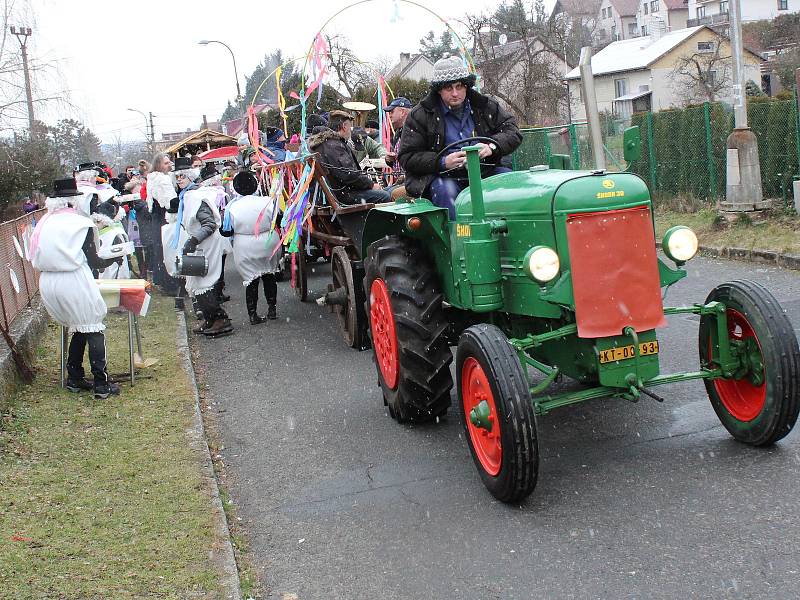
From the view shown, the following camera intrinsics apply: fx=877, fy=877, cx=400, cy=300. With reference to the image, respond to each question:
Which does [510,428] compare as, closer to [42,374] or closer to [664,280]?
[664,280]

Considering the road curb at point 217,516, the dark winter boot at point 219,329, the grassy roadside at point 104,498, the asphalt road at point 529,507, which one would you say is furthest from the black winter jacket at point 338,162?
the asphalt road at point 529,507

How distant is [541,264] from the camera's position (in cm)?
447

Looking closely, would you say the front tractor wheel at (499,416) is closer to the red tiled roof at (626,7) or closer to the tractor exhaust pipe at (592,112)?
the tractor exhaust pipe at (592,112)

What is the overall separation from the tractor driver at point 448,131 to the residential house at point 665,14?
80921mm

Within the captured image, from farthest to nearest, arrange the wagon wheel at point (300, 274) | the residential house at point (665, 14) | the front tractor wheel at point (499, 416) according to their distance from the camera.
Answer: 1. the residential house at point (665, 14)
2. the wagon wheel at point (300, 274)
3. the front tractor wheel at point (499, 416)

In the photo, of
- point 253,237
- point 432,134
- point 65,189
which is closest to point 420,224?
point 432,134

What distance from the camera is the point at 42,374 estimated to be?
8344 mm

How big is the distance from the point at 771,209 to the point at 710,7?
67975 millimetres

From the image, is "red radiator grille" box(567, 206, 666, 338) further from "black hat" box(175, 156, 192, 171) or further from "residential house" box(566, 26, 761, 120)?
"residential house" box(566, 26, 761, 120)

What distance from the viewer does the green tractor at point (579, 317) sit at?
14.7 ft

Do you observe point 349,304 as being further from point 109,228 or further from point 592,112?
point 109,228

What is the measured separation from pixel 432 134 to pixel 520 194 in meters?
1.42

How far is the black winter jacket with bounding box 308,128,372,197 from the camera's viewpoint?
9.48m

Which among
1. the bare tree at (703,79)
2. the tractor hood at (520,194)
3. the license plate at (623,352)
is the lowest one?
the license plate at (623,352)
